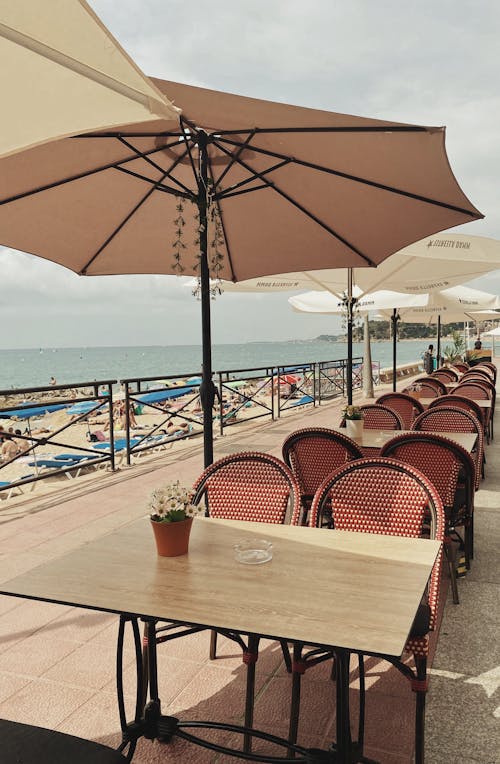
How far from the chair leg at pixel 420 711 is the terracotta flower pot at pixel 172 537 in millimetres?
877

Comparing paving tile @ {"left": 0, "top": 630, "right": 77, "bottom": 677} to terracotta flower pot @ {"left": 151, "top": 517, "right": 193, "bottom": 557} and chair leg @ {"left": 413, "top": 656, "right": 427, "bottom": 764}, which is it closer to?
terracotta flower pot @ {"left": 151, "top": 517, "right": 193, "bottom": 557}

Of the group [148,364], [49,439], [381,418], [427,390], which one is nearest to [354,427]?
[381,418]

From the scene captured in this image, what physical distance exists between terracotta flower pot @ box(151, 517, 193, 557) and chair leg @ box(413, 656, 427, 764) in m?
0.88

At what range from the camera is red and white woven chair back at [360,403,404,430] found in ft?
16.4

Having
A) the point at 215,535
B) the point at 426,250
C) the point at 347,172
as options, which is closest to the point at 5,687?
the point at 215,535

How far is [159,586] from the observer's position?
1698mm

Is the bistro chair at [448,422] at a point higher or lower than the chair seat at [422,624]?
higher

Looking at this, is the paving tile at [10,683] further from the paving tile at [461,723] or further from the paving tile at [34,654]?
the paving tile at [461,723]

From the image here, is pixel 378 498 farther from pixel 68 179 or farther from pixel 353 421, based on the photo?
pixel 68 179

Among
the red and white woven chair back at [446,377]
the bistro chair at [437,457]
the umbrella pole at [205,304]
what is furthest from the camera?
the red and white woven chair back at [446,377]

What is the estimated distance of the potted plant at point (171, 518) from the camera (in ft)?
6.28

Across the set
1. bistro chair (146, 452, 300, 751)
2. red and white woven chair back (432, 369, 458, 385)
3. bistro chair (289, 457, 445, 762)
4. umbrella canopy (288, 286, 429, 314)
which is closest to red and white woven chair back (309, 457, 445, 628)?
bistro chair (289, 457, 445, 762)

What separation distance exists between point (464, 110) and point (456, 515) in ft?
14.6

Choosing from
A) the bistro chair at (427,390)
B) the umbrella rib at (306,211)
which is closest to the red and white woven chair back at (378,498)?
the umbrella rib at (306,211)
